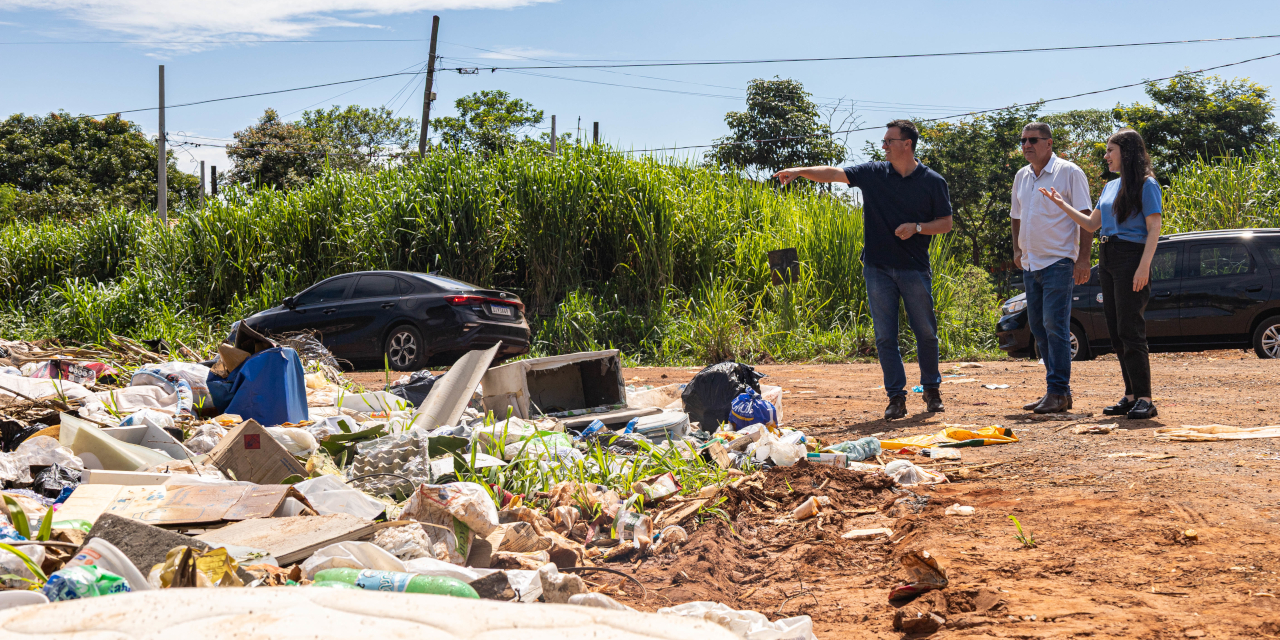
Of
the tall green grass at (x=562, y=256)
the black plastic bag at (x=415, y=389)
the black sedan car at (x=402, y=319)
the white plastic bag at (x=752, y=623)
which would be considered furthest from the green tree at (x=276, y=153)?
the white plastic bag at (x=752, y=623)

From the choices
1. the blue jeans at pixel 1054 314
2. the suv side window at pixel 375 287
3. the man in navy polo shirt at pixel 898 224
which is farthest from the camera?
the suv side window at pixel 375 287

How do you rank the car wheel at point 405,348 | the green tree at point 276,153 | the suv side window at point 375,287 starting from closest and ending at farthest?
1. the car wheel at point 405,348
2. the suv side window at point 375,287
3. the green tree at point 276,153

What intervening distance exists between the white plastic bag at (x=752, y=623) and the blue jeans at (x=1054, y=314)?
353 cm

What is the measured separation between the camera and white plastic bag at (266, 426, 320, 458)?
4227 millimetres

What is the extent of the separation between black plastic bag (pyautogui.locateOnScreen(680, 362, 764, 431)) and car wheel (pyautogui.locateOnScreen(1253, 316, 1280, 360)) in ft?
23.8

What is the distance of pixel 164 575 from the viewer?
217 cm

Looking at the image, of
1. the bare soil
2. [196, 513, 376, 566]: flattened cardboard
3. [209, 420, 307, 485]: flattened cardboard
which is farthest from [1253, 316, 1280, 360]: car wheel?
[196, 513, 376, 566]: flattened cardboard

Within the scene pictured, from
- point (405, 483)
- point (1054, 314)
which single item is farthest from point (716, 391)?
point (405, 483)

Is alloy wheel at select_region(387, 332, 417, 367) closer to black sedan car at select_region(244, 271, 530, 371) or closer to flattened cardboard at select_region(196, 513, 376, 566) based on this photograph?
black sedan car at select_region(244, 271, 530, 371)

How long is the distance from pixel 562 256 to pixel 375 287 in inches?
135

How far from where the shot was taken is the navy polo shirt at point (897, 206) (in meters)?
5.36

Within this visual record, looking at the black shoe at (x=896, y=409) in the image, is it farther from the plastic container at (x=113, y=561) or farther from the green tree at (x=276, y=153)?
the green tree at (x=276, y=153)

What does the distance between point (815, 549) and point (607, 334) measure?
941 centimetres

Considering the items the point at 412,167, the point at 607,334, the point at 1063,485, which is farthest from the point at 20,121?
the point at 1063,485
